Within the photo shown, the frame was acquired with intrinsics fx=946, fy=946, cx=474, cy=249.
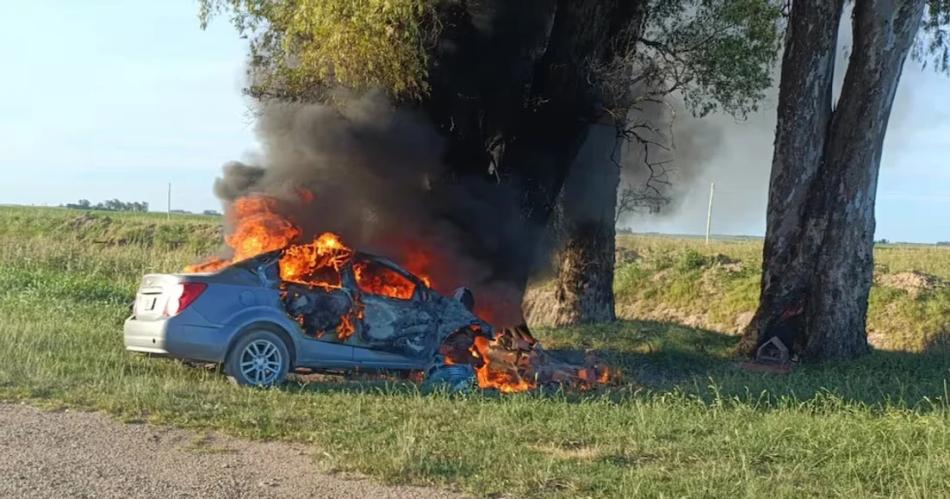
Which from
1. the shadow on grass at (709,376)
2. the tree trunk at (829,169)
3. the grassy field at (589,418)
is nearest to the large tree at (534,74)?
the tree trunk at (829,169)

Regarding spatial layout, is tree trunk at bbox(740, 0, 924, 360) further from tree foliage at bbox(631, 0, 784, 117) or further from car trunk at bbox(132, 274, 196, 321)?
car trunk at bbox(132, 274, 196, 321)

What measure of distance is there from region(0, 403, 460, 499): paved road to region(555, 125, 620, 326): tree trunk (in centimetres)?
1116

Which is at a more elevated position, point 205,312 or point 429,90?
point 429,90

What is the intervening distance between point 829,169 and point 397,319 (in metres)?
6.94

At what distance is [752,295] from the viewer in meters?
21.7

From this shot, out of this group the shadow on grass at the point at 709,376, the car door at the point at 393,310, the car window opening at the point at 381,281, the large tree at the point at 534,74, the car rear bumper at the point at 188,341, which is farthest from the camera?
the large tree at the point at 534,74

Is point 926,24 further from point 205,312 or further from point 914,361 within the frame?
point 205,312

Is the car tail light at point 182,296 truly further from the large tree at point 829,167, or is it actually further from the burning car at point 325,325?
the large tree at point 829,167

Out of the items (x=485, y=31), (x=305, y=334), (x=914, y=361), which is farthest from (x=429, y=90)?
(x=914, y=361)

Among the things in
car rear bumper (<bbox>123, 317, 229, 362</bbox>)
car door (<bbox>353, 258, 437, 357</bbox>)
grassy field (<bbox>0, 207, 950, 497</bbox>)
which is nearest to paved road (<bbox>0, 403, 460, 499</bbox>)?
grassy field (<bbox>0, 207, 950, 497</bbox>)

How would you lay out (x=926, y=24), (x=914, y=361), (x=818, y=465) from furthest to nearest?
1. (x=926, y=24)
2. (x=914, y=361)
3. (x=818, y=465)

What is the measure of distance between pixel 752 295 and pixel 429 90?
10893 mm

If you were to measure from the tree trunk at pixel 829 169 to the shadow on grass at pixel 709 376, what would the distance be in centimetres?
76

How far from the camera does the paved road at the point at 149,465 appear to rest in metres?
5.75
